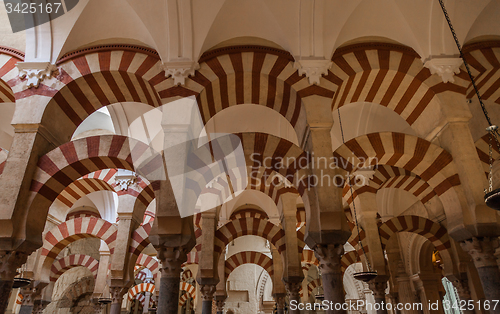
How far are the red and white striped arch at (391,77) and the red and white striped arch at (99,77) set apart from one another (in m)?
2.87

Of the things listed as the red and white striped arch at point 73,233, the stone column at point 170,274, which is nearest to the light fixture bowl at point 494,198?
the stone column at point 170,274

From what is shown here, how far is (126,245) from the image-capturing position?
7188 mm

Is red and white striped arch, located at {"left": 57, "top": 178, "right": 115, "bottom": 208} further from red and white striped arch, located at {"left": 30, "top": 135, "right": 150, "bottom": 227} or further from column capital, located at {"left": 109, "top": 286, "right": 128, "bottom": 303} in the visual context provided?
red and white striped arch, located at {"left": 30, "top": 135, "right": 150, "bottom": 227}

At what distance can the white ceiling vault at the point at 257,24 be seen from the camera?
5.17 meters

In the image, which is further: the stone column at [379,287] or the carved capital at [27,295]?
the carved capital at [27,295]

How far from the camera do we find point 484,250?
4.32 m

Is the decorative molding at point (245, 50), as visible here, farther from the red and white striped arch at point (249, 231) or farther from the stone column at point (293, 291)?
the stone column at point (293, 291)

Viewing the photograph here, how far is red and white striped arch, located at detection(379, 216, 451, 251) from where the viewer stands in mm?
7457

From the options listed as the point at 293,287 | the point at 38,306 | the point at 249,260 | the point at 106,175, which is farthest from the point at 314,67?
the point at 38,306

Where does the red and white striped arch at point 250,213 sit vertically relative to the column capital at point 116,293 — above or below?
above

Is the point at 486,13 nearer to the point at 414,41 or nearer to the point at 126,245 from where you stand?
the point at 414,41

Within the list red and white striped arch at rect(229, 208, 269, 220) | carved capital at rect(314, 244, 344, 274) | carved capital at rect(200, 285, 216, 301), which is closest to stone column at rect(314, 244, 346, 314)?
carved capital at rect(314, 244, 344, 274)

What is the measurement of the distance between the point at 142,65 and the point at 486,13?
546 centimetres

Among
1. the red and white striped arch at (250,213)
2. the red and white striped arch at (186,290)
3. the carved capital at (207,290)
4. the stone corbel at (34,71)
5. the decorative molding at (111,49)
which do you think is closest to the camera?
the stone corbel at (34,71)
